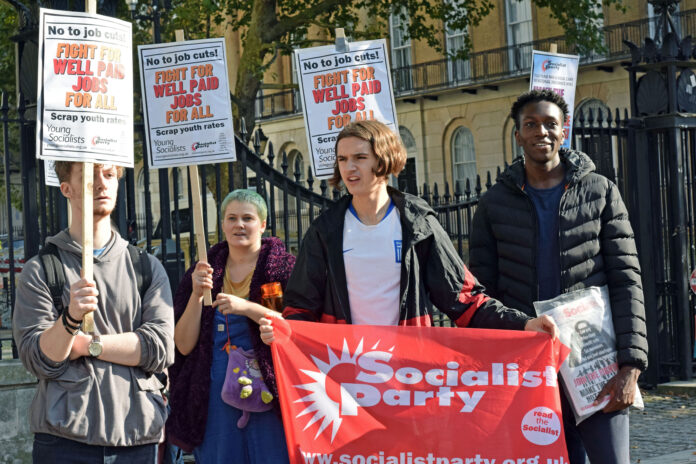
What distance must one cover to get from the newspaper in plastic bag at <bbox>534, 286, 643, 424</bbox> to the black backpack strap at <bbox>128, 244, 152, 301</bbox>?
1603 millimetres

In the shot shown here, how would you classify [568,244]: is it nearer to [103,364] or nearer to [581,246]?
[581,246]

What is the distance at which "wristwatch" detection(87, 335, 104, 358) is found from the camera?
3.87 meters

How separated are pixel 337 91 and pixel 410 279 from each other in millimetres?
2555

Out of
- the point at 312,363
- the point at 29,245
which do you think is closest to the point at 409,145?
the point at 29,245

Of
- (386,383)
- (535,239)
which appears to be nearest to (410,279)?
(386,383)

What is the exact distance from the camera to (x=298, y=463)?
443 centimetres

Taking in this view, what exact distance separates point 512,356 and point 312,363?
2.72 ft

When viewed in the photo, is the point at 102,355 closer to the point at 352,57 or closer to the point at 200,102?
the point at 200,102

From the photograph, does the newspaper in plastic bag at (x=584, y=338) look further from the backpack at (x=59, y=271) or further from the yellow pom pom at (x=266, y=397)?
the backpack at (x=59, y=271)

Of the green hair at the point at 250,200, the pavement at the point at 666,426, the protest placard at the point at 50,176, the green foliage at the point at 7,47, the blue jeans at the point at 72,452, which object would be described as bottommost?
the pavement at the point at 666,426

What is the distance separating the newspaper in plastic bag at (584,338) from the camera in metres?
4.46

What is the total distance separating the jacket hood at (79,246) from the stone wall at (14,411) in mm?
3130

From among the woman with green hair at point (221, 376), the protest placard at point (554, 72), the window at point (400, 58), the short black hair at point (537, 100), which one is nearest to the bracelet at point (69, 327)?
the woman with green hair at point (221, 376)

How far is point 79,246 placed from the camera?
4.07 metres
